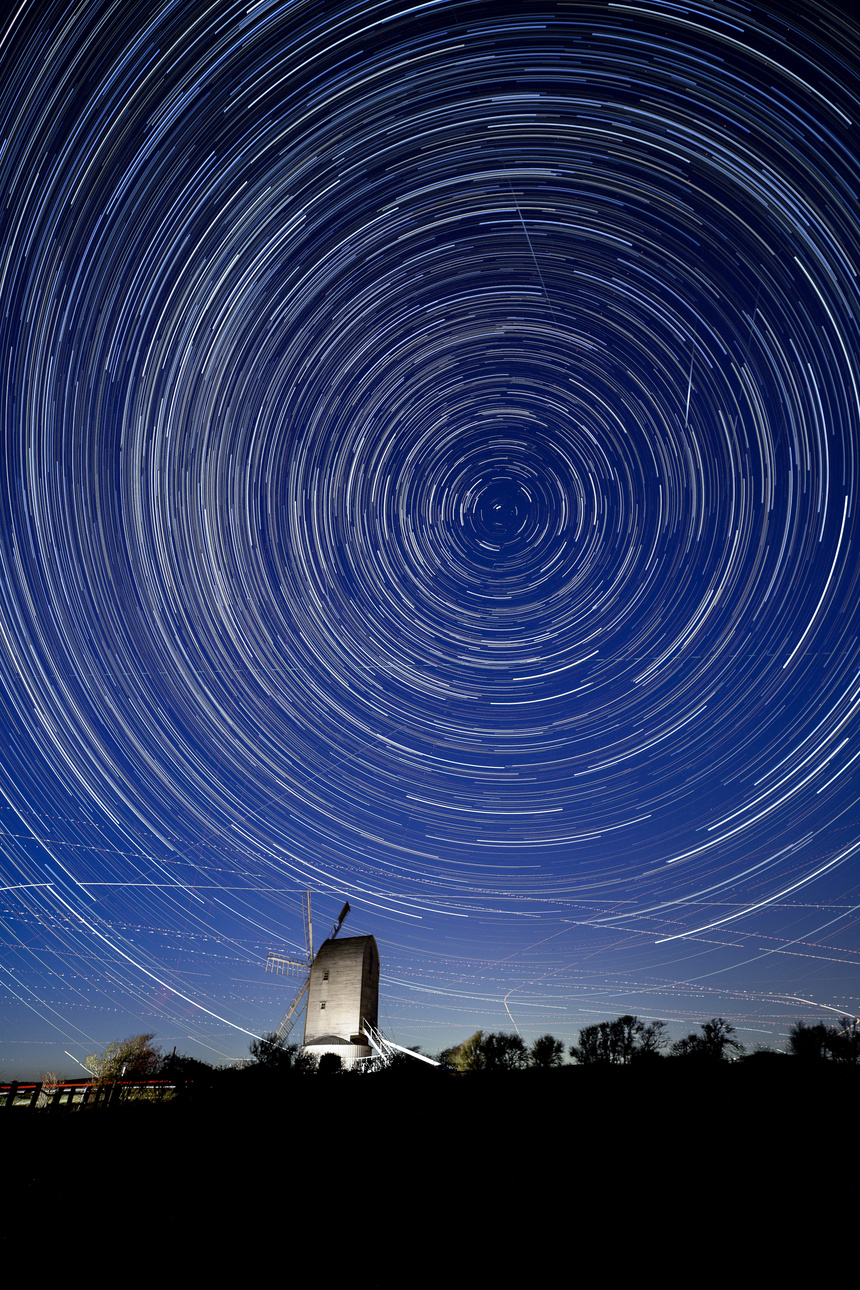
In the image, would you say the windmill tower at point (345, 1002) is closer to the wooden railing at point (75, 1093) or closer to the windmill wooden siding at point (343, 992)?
the windmill wooden siding at point (343, 992)

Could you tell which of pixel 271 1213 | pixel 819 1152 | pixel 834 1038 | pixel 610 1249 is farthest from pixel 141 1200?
pixel 834 1038

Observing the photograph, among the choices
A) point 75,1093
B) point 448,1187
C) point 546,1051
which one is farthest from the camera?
point 546,1051

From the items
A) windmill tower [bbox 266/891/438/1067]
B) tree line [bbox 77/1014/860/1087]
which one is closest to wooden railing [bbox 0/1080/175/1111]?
tree line [bbox 77/1014/860/1087]

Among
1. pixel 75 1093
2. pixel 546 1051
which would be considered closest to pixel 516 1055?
pixel 546 1051

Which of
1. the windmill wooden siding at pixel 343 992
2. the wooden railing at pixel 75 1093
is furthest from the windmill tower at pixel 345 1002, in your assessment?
the wooden railing at pixel 75 1093

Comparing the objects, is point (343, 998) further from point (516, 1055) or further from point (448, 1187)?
point (448, 1187)

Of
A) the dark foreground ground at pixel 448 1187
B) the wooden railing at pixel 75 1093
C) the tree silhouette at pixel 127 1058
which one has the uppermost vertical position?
the dark foreground ground at pixel 448 1187

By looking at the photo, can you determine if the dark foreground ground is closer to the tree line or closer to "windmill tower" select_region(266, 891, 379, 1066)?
the tree line

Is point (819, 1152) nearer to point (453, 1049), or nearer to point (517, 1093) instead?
point (517, 1093)
